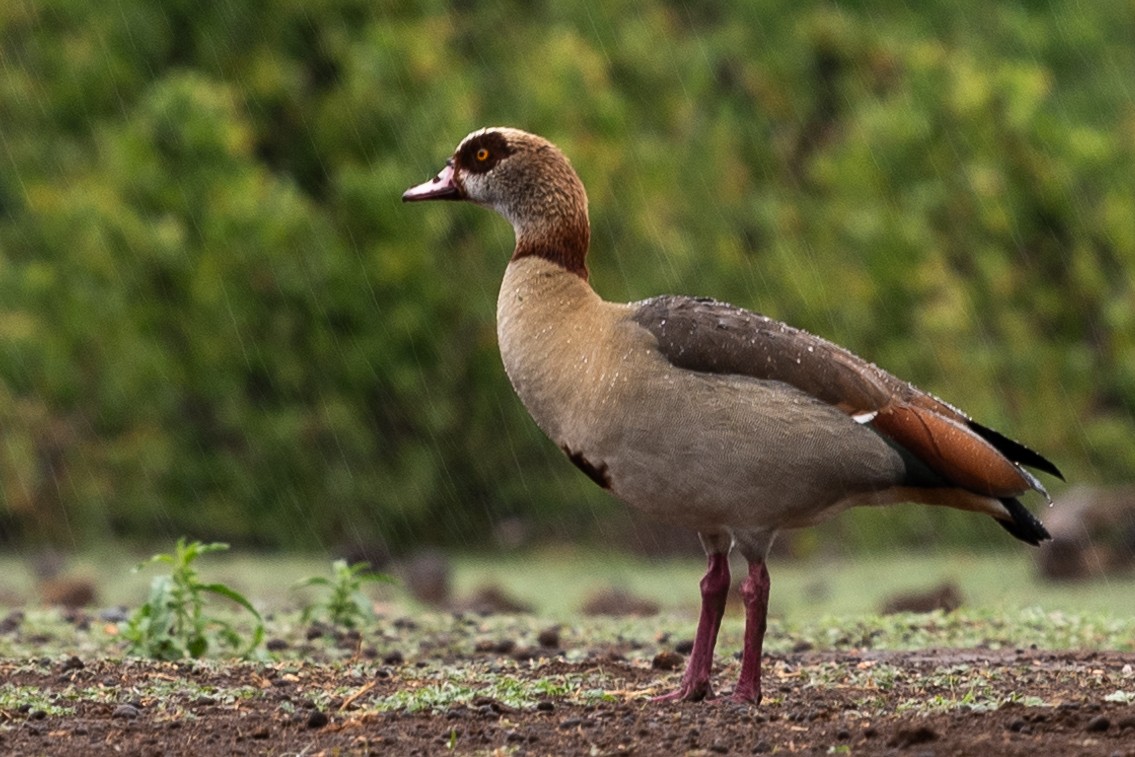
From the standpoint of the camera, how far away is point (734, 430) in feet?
17.9

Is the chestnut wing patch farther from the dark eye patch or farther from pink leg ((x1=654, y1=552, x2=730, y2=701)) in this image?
the dark eye patch

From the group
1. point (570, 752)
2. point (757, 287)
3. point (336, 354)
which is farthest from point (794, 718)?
point (757, 287)

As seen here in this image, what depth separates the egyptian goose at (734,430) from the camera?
5465 mm

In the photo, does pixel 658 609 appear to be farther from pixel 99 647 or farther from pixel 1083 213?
pixel 1083 213

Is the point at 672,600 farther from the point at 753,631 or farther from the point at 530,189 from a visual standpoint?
the point at 753,631

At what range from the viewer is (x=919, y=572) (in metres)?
12.7

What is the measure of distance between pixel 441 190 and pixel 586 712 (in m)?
2.02

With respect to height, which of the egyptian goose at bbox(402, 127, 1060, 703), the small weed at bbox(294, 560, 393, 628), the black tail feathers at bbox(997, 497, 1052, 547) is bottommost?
the small weed at bbox(294, 560, 393, 628)

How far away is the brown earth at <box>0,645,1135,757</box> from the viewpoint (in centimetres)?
466

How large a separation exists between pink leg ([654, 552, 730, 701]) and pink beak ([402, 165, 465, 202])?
1.54 metres

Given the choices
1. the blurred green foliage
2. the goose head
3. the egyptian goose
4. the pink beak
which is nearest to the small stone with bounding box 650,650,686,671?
the egyptian goose

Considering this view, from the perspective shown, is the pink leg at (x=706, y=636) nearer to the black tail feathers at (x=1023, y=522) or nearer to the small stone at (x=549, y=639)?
the black tail feathers at (x=1023, y=522)

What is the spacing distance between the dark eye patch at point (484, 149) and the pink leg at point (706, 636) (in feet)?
4.91

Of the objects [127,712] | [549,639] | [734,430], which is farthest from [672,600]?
[127,712]
